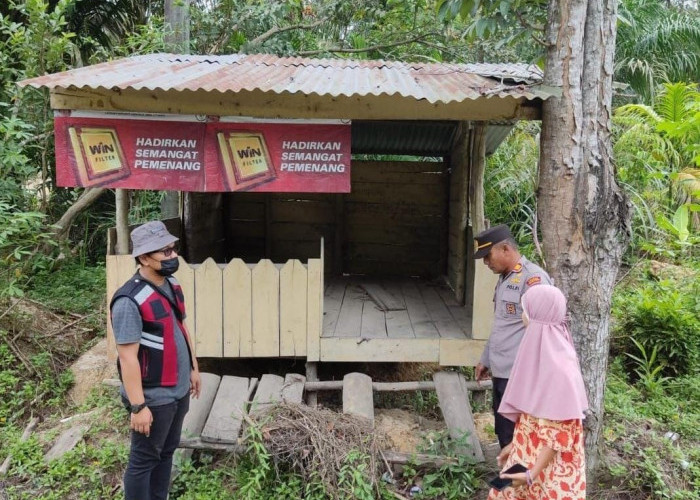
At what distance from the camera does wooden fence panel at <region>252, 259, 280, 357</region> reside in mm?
4434

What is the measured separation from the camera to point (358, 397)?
13.5 ft

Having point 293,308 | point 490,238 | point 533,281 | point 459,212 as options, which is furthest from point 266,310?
point 459,212

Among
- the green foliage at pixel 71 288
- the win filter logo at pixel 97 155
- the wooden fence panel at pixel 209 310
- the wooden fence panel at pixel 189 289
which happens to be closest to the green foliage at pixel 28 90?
the green foliage at pixel 71 288

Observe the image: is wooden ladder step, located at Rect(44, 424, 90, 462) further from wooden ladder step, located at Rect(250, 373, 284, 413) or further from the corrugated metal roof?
the corrugated metal roof

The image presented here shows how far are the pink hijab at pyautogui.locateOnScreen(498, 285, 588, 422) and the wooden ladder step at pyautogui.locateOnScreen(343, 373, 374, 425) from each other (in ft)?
5.58

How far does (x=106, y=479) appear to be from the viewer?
11.6ft

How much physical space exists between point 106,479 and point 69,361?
250 centimetres

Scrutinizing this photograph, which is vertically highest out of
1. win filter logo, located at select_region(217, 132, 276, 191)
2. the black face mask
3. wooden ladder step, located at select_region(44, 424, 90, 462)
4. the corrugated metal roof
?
the corrugated metal roof

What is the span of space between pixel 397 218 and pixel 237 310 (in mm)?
3627

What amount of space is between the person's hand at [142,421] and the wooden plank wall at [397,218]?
5.18 m

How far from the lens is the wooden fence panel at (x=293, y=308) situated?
4441 mm

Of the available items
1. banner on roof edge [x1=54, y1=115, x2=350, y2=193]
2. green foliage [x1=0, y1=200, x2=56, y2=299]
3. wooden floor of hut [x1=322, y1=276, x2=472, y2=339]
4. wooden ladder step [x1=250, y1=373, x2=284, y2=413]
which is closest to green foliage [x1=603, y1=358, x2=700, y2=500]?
wooden floor of hut [x1=322, y1=276, x2=472, y2=339]

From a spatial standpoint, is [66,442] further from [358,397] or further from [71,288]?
[71,288]

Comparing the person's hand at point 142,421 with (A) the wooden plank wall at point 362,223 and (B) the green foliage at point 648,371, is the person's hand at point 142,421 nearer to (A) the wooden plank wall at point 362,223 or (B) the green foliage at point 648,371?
(B) the green foliage at point 648,371
